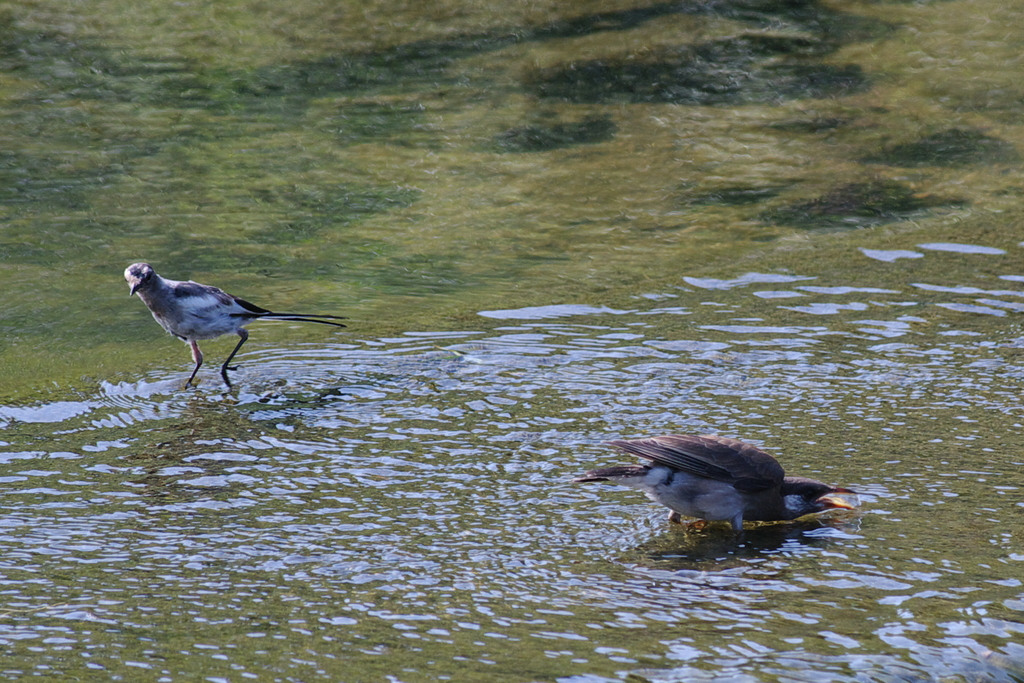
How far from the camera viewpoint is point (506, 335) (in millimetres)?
8742

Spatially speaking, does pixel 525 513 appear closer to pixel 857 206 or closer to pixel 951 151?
pixel 857 206

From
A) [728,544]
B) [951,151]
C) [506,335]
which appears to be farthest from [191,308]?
[951,151]

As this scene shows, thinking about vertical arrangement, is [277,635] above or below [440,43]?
below

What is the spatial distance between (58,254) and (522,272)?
13.3ft

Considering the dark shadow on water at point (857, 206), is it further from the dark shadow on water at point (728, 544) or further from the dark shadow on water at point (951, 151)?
the dark shadow on water at point (728, 544)

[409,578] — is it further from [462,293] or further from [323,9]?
[323,9]

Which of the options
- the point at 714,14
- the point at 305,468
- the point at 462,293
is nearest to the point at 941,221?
the point at 462,293

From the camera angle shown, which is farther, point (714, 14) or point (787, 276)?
point (714, 14)

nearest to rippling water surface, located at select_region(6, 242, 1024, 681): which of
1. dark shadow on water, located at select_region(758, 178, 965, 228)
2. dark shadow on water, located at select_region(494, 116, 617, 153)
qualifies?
dark shadow on water, located at select_region(758, 178, 965, 228)

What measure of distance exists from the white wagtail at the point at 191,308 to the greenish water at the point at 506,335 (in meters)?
0.30

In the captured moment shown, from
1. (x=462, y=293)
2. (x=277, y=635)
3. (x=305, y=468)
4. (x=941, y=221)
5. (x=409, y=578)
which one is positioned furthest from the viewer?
(x=941, y=221)

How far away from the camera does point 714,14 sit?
16.4m

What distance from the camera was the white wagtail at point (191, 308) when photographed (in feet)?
27.0

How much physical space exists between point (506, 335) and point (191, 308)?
2242mm
